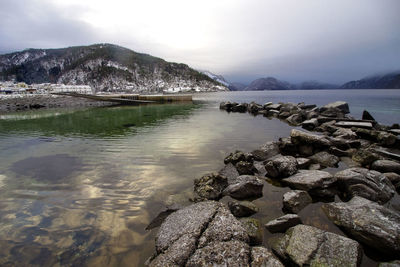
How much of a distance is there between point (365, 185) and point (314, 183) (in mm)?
1725

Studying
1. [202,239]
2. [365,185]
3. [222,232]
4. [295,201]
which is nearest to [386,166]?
[365,185]

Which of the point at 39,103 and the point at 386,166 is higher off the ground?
the point at 39,103

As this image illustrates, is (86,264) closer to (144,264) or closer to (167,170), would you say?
(144,264)

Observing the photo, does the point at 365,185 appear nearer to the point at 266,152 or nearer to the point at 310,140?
the point at 266,152

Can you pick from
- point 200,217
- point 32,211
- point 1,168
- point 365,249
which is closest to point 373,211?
point 365,249

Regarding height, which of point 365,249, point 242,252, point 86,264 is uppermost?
point 242,252

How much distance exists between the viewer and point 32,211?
22.4 feet

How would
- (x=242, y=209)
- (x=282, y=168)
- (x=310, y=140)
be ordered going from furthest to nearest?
(x=310, y=140) < (x=282, y=168) < (x=242, y=209)

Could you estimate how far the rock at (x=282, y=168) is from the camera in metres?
8.79

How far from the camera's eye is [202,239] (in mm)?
4375

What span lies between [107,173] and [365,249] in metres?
11.0

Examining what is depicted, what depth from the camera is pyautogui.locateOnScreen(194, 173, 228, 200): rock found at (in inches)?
292

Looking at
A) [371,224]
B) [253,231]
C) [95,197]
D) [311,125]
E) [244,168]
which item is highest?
[311,125]

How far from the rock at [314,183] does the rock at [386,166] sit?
397 centimetres
